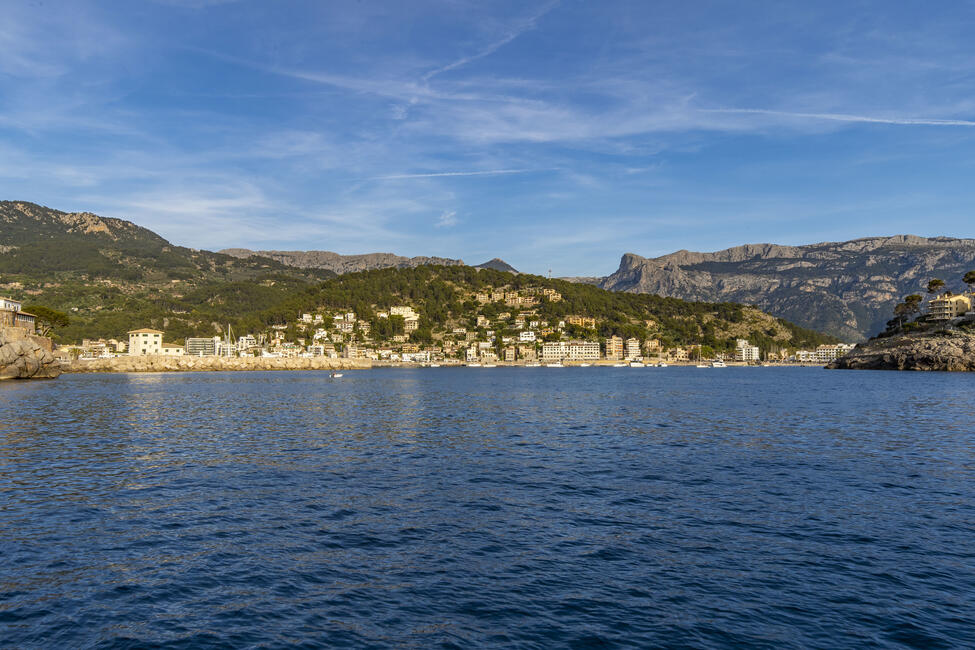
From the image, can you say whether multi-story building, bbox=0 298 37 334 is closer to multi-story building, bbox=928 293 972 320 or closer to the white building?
the white building

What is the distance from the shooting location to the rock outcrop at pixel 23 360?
100m

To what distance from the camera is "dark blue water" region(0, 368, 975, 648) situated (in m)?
11.1

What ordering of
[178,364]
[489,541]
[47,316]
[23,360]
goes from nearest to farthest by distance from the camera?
[489,541] < [23,360] < [47,316] < [178,364]

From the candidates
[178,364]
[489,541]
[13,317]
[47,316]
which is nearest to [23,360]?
[13,317]

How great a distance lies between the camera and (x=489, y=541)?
53.2 ft

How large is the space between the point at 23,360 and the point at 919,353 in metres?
189

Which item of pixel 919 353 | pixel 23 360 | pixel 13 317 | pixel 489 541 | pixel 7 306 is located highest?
pixel 7 306

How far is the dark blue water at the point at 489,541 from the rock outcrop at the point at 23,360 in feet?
275

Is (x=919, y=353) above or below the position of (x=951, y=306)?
below

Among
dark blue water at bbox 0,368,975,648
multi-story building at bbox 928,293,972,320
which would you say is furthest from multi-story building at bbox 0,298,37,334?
multi-story building at bbox 928,293,972,320

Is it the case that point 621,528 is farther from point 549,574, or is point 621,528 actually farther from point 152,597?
point 152,597

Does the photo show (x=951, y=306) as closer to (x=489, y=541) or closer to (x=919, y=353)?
(x=919, y=353)

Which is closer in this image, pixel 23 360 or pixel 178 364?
pixel 23 360

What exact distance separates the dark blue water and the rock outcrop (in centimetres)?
8385
